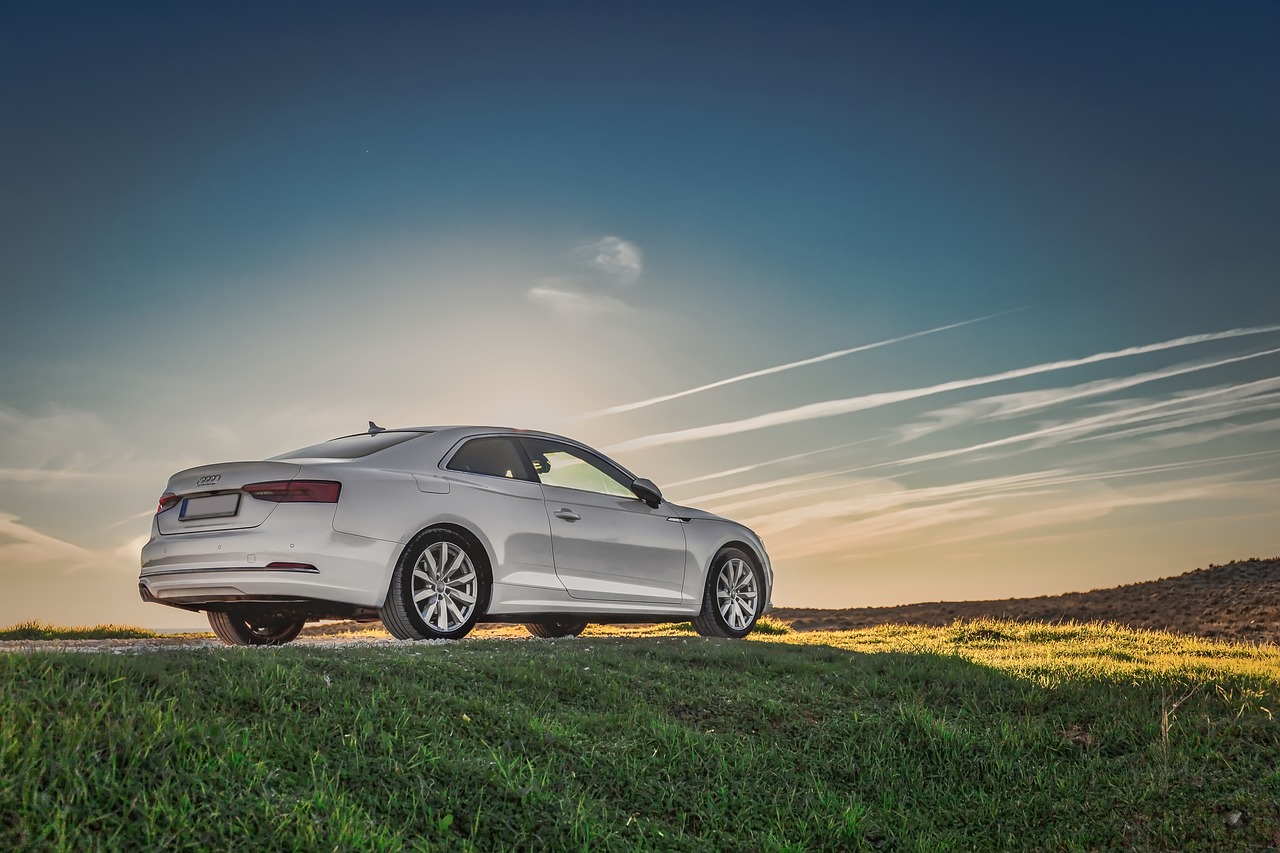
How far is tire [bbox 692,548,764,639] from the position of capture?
1076 centimetres

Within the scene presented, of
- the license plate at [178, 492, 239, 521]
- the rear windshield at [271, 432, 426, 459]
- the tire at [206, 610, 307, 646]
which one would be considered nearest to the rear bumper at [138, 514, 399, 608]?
the license plate at [178, 492, 239, 521]

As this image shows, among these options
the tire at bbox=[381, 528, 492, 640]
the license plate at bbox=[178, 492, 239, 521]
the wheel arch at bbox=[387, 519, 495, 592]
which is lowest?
the tire at bbox=[381, 528, 492, 640]

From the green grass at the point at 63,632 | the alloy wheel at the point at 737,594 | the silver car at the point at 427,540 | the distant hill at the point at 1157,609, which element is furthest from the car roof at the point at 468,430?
the distant hill at the point at 1157,609

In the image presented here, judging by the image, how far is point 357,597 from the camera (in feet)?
26.0

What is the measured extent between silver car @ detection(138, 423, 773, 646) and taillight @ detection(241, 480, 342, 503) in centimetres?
1

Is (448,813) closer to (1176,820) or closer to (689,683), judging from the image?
(689,683)

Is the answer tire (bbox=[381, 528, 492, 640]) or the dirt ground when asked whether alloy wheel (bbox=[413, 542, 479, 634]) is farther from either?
the dirt ground

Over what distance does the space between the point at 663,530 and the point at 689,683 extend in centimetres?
285

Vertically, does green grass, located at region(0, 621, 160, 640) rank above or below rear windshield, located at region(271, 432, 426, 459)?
below

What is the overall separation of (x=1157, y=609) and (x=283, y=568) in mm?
13743

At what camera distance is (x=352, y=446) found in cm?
Result: 907

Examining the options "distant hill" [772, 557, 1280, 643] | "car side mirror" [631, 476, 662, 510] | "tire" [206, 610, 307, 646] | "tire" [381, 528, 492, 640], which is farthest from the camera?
"distant hill" [772, 557, 1280, 643]

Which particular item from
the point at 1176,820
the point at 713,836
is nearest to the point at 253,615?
the point at 713,836

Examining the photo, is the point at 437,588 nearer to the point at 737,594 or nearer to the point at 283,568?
the point at 283,568
